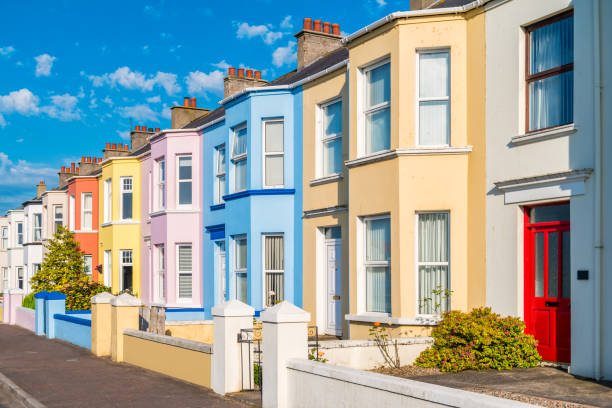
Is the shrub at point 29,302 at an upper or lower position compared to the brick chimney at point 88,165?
lower

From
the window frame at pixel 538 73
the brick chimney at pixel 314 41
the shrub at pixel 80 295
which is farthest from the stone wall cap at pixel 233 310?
the shrub at pixel 80 295

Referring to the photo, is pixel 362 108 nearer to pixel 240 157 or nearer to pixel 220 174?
pixel 240 157

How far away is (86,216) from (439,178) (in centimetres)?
2486

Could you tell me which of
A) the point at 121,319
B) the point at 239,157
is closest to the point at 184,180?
the point at 239,157

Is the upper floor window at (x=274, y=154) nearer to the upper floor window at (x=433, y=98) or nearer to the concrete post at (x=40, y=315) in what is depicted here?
the upper floor window at (x=433, y=98)

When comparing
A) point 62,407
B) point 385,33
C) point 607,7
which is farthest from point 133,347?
point 607,7

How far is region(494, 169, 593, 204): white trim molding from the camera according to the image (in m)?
10.7

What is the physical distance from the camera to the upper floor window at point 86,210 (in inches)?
1342

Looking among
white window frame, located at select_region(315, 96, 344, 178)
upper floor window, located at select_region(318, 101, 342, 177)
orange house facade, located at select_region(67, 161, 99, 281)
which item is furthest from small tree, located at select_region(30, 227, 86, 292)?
upper floor window, located at select_region(318, 101, 342, 177)

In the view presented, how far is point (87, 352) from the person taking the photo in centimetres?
1808

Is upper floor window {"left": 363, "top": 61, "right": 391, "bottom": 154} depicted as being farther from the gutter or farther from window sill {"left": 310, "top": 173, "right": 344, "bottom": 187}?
window sill {"left": 310, "top": 173, "right": 344, "bottom": 187}

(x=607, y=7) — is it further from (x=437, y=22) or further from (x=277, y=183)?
(x=277, y=183)

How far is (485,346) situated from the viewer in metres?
11.1

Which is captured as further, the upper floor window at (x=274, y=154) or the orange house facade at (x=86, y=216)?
the orange house facade at (x=86, y=216)
